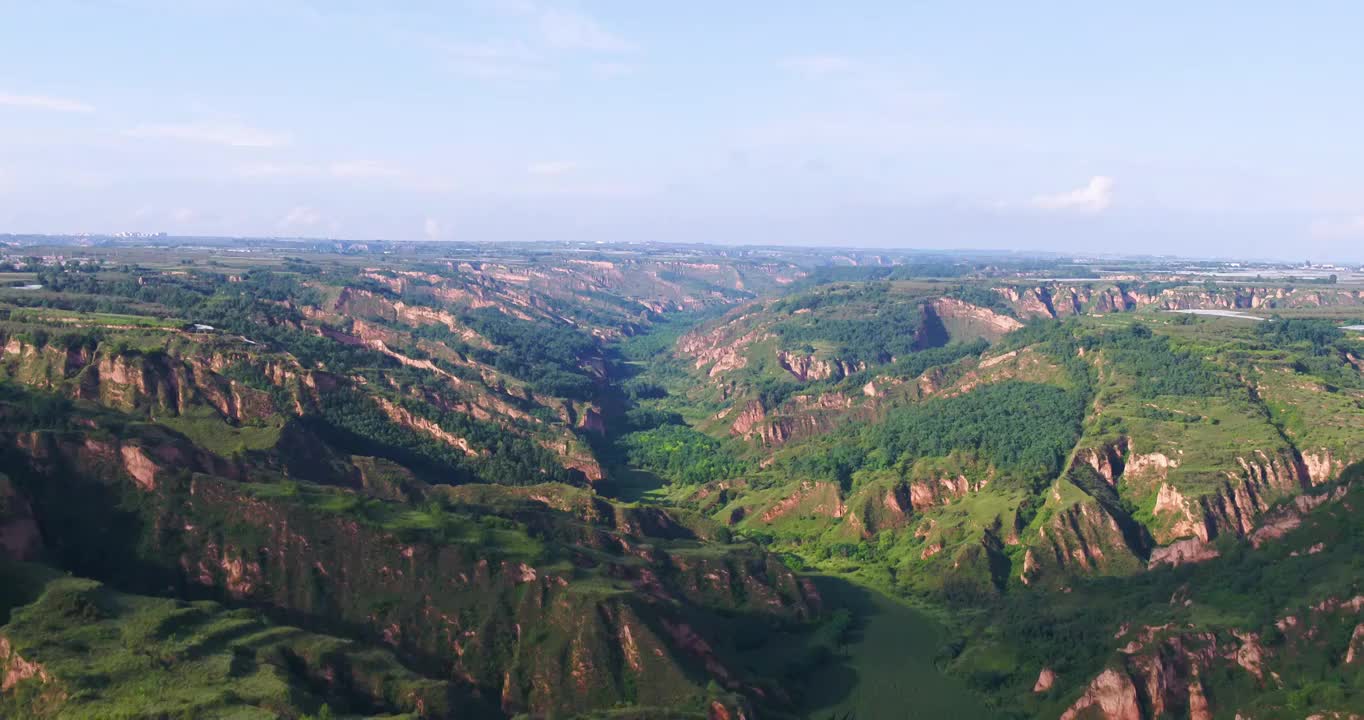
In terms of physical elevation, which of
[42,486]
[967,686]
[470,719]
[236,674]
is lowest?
[967,686]

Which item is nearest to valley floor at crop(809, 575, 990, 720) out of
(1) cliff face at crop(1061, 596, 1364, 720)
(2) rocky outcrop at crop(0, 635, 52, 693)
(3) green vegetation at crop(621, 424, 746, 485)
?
(1) cliff face at crop(1061, 596, 1364, 720)

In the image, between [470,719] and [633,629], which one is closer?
[470,719]

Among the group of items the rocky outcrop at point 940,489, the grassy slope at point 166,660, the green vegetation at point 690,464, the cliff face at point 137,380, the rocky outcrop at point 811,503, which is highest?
the cliff face at point 137,380

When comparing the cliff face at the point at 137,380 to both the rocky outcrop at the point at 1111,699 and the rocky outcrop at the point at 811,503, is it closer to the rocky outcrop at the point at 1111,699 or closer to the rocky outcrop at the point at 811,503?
the rocky outcrop at the point at 811,503

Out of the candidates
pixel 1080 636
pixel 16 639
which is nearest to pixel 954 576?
pixel 1080 636

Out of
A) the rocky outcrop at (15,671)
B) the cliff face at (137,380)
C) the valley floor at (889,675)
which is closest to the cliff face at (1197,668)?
the valley floor at (889,675)

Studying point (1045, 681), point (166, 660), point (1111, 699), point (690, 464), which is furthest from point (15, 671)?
point (690, 464)

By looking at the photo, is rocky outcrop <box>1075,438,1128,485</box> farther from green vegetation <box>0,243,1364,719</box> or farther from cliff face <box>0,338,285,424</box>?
cliff face <box>0,338,285,424</box>

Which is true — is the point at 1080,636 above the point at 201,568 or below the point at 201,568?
below

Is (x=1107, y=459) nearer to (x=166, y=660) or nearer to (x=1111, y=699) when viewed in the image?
(x=1111, y=699)

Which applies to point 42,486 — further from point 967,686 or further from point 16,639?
point 967,686

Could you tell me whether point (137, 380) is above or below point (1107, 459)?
above
